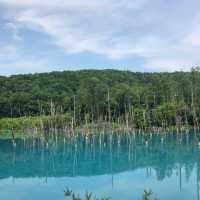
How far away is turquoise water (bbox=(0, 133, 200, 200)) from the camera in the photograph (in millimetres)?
23359

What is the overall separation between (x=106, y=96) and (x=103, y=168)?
1459 inches

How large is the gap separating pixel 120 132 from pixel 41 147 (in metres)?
12.2

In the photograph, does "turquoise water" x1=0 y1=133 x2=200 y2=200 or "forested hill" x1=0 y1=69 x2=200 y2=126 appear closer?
"turquoise water" x1=0 y1=133 x2=200 y2=200

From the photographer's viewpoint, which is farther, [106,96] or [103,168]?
[106,96]

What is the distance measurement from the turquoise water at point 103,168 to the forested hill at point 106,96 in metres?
8.01

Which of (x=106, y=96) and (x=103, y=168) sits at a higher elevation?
(x=106, y=96)

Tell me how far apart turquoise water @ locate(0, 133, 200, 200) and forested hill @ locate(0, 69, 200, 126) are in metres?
8.01

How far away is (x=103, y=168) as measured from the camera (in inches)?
1270

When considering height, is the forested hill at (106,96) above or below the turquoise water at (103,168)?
above

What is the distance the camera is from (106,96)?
6894cm

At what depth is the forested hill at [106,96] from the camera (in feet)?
199

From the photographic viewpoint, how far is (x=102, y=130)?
58344mm

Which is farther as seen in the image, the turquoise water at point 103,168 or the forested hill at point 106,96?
the forested hill at point 106,96

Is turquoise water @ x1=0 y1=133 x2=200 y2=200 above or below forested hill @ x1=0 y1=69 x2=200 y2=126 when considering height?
below
